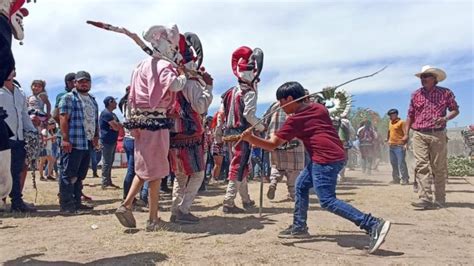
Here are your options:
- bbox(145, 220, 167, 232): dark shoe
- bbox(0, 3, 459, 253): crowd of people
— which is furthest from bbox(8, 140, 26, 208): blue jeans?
bbox(145, 220, 167, 232): dark shoe

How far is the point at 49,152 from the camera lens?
12062mm

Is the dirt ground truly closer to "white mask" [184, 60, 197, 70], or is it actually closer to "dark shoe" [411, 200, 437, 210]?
"dark shoe" [411, 200, 437, 210]

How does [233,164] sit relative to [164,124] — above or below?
below

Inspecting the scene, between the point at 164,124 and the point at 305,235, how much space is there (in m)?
1.81

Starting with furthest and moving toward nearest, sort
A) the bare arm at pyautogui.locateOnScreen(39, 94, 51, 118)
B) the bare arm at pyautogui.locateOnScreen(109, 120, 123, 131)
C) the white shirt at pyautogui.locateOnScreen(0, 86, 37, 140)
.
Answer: the bare arm at pyautogui.locateOnScreen(109, 120, 123, 131), the bare arm at pyautogui.locateOnScreen(39, 94, 51, 118), the white shirt at pyautogui.locateOnScreen(0, 86, 37, 140)

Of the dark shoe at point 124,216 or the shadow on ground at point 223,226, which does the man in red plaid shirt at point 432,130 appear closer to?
the shadow on ground at point 223,226

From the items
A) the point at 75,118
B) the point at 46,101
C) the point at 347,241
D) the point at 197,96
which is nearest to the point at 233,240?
the point at 347,241

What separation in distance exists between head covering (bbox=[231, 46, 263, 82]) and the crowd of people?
15mm

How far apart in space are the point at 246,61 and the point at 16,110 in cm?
317

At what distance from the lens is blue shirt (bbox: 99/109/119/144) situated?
9.61 metres

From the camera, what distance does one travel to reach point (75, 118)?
621cm

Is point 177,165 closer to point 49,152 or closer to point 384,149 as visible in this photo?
point 49,152

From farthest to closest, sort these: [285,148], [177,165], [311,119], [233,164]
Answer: [285,148] → [233,164] → [177,165] → [311,119]

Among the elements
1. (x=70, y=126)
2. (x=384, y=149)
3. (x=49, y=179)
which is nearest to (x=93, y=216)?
(x=70, y=126)
